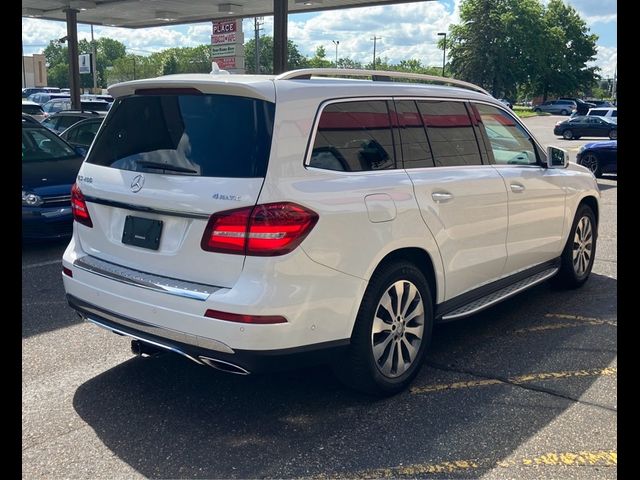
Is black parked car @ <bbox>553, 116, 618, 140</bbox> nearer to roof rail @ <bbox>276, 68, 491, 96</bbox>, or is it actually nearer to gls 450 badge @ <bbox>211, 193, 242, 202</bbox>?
roof rail @ <bbox>276, 68, 491, 96</bbox>

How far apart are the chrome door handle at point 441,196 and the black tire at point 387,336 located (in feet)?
1.60

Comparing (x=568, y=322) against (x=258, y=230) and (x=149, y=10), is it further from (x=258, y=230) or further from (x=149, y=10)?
(x=149, y=10)

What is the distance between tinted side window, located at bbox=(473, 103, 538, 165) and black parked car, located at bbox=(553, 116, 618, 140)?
1163 inches

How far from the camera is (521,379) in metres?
4.35

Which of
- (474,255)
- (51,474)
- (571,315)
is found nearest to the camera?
(51,474)

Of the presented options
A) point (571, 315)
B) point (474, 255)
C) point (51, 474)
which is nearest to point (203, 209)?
point (51, 474)

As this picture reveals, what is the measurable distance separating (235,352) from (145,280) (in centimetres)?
69

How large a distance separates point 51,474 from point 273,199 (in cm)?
173

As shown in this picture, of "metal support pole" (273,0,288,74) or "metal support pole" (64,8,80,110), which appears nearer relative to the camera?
"metal support pole" (273,0,288,74)

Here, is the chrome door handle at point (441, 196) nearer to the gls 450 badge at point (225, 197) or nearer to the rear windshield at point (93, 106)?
the gls 450 badge at point (225, 197)

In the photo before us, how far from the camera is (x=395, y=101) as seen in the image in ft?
14.0

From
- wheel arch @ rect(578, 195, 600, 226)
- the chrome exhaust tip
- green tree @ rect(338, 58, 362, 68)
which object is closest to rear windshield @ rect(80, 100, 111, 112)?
wheel arch @ rect(578, 195, 600, 226)

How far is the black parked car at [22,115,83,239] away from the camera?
7848 millimetres
